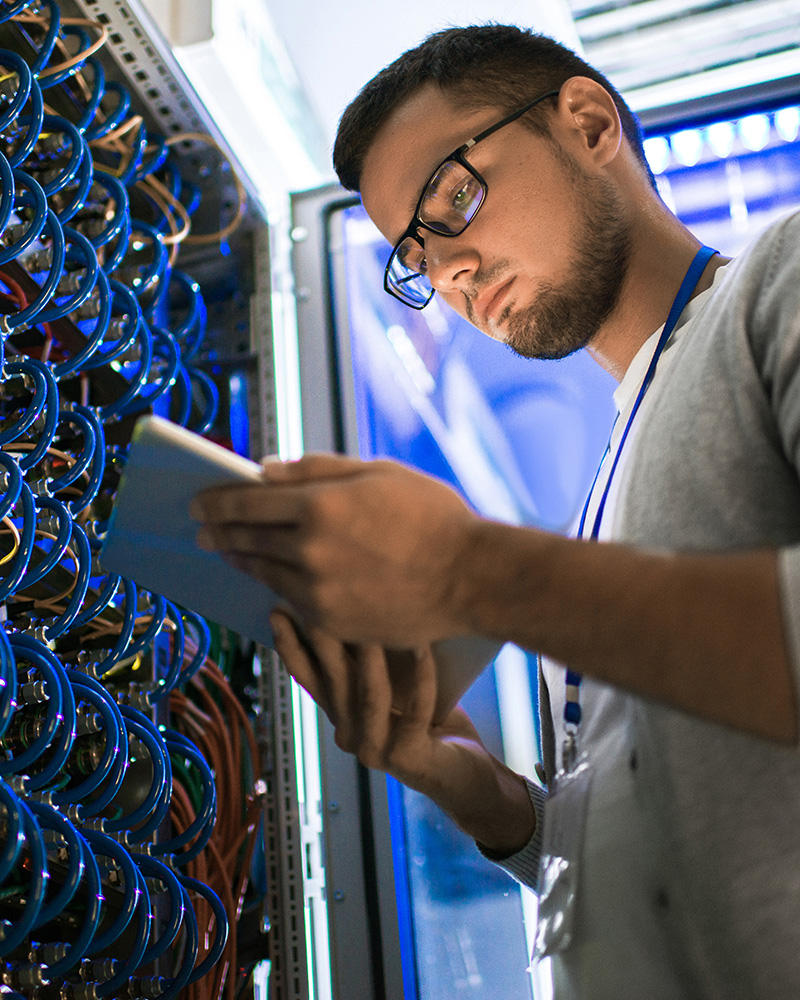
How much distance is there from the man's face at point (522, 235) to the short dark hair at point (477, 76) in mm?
36

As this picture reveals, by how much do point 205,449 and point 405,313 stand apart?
1308mm

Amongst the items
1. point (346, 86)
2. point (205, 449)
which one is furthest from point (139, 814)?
point (346, 86)

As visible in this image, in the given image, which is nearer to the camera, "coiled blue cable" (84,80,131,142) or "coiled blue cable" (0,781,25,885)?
"coiled blue cable" (0,781,25,885)

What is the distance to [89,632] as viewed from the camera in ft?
4.22

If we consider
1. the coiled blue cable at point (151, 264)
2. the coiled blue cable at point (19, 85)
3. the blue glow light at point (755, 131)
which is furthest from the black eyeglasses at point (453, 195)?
the blue glow light at point (755, 131)

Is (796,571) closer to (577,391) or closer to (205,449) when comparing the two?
(205,449)

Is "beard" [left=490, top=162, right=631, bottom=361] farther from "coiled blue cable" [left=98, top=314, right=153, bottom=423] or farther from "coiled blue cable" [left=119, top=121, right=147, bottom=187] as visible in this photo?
"coiled blue cable" [left=119, top=121, right=147, bottom=187]

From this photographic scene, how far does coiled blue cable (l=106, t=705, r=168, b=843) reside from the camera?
3.50 feet

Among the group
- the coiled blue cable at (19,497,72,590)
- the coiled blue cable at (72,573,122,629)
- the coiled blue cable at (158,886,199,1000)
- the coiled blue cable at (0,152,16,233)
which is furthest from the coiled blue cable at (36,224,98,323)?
the coiled blue cable at (158,886,199,1000)

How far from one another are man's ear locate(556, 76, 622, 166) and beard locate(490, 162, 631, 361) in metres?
0.05

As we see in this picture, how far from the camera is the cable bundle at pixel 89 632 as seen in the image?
0.96 m

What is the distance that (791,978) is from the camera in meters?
0.67

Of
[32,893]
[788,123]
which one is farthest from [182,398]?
[788,123]

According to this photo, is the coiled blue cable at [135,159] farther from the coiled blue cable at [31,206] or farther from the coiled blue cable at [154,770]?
the coiled blue cable at [154,770]
